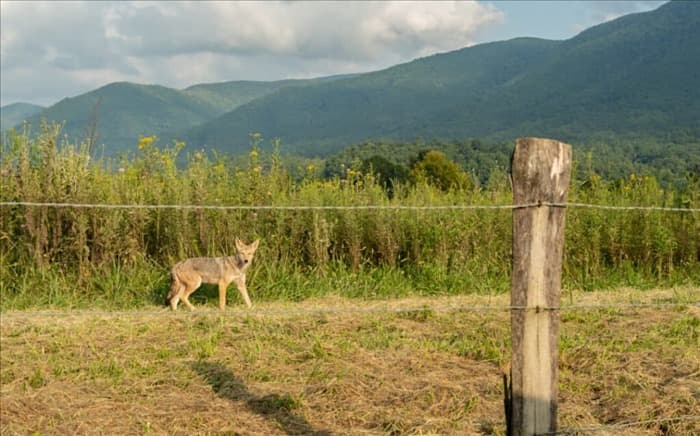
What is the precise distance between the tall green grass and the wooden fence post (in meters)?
5.68

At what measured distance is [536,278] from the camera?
3.83m

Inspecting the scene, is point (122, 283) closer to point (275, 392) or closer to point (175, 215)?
point (175, 215)

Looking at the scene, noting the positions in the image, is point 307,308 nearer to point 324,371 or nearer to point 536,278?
point 324,371

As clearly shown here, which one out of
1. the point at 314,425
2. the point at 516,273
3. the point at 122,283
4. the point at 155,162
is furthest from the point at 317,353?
the point at 155,162

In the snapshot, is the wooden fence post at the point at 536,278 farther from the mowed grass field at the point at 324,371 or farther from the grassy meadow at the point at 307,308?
the grassy meadow at the point at 307,308

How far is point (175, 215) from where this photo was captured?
995cm

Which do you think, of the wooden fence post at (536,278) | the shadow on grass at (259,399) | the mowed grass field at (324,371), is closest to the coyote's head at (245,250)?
the mowed grass field at (324,371)

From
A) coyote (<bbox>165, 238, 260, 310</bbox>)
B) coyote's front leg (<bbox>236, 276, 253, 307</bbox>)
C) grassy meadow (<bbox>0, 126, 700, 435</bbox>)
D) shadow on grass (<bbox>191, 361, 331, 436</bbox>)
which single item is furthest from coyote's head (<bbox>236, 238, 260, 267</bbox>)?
shadow on grass (<bbox>191, 361, 331, 436</bbox>)

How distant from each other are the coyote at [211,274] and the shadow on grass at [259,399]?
2.16 m

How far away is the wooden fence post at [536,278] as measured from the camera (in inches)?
150

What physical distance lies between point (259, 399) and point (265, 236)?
4711 millimetres

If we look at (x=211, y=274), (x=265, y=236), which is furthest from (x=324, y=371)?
(x=265, y=236)

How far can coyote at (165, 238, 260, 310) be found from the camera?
8531 mm

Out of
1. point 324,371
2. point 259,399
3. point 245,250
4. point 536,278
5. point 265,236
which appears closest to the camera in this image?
point 536,278
